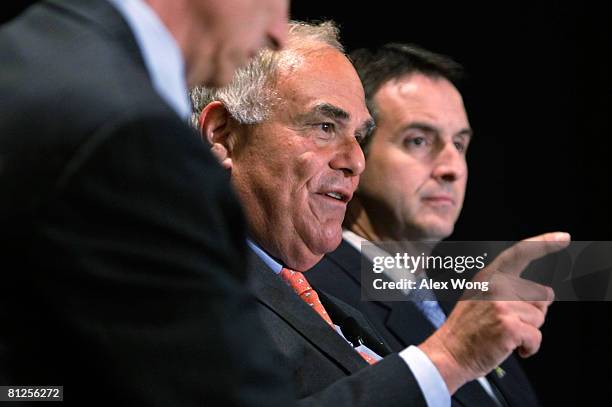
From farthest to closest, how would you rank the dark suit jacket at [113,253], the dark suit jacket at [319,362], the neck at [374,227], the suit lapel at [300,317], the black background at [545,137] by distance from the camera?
the black background at [545,137] < the neck at [374,227] < the suit lapel at [300,317] < the dark suit jacket at [319,362] < the dark suit jacket at [113,253]

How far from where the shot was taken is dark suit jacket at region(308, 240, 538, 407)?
2812 millimetres

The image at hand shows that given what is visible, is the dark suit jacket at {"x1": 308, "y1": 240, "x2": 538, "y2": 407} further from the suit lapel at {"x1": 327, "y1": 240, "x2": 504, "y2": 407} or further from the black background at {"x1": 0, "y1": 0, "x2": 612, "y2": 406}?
the black background at {"x1": 0, "y1": 0, "x2": 612, "y2": 406}

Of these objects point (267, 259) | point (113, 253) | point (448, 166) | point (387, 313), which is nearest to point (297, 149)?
point (267, 259)

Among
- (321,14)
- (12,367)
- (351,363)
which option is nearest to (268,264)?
(351,363)

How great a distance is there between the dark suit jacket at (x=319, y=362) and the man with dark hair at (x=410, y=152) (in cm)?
115

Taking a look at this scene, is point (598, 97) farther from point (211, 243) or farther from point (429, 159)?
point (211, 243)

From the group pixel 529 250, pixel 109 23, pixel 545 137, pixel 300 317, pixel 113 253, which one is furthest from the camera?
pixel 545 137

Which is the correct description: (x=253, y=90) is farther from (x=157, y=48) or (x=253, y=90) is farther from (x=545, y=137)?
(x=545, y=137)

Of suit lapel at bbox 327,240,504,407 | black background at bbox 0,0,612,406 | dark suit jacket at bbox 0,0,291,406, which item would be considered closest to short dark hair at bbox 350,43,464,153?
black background at bbox 0,0,612,406

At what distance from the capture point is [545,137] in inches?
165

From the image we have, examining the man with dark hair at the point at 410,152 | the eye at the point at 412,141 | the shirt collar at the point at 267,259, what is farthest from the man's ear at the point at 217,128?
the eye at the point at 412,141

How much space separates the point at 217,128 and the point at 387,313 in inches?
34.3

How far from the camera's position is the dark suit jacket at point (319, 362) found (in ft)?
5.64

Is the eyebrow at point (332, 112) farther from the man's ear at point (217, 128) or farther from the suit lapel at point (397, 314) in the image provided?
the suit lapel at point (397, 314)
